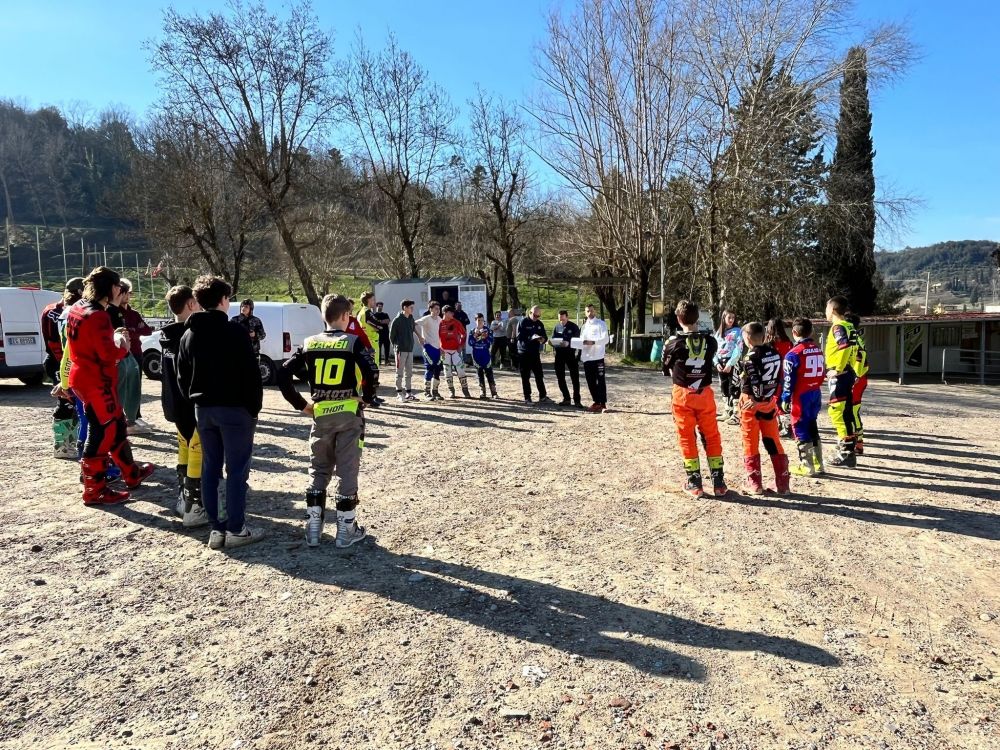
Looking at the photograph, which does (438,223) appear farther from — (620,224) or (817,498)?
(817,498)

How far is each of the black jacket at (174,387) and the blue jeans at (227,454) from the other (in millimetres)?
509

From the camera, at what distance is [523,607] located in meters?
4.04

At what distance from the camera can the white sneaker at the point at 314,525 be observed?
4.95 meters

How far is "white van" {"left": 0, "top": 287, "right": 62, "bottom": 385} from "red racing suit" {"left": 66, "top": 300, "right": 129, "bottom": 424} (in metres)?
9.02

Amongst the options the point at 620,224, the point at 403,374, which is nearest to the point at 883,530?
the point at 403,374

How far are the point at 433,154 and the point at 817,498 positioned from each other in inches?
905

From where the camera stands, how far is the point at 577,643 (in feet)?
11.8

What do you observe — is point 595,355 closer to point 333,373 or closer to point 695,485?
point 695,485

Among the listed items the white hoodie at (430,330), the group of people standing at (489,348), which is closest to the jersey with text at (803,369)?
the group of people standing at (489,348)

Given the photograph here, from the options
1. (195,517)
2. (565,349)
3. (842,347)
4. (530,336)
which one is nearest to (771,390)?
(842,347)

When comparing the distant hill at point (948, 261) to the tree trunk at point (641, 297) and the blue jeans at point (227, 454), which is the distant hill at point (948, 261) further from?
the blue jeans at point (227, 454)

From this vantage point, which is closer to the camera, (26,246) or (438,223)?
(438,223)

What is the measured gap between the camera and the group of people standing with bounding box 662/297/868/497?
6.17 metres

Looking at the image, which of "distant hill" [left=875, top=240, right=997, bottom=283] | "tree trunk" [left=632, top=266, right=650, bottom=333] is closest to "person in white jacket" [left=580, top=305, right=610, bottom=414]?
"tree trunk" [left=632, top=266, right=650, bottom=333]
